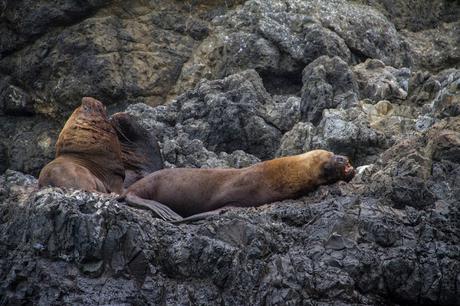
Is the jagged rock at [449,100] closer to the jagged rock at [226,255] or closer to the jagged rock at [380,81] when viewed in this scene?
the jagged rock at [380,81]

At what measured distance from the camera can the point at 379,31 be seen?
18.1 meters

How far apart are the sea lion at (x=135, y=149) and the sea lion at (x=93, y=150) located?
1.13 feet

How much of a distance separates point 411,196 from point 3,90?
1021 centimetres

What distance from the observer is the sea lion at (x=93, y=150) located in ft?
40.1

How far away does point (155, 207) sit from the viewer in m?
10.3

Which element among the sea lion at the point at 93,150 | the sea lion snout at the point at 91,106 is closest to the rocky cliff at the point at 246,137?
the sea lion at the point at 93,150

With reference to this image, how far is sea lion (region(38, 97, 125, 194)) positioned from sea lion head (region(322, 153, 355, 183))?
2.74 meters

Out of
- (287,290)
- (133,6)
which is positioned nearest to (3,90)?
(133,6)

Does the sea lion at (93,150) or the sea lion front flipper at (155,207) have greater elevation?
the sea lion front flipper at (155,207)

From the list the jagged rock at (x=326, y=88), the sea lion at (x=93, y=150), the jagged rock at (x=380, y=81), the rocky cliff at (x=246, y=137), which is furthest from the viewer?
the jagged rock at (x=380, y=81)

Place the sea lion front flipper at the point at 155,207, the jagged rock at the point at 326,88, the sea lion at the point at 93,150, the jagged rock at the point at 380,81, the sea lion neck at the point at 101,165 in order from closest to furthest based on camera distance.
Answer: the sea lion front flipper at the point at 155,207 < the sea lion at the point at 93,150 < the sea lion neck at the point at 101,165 < the jagged rock at the point at 326,88 < the jagged rock at the point at 380,81

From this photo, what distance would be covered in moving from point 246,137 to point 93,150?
2.65 m

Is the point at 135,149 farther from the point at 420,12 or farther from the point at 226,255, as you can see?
the point at 420,12

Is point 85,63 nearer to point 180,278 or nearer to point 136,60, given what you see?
A: point 136,60
